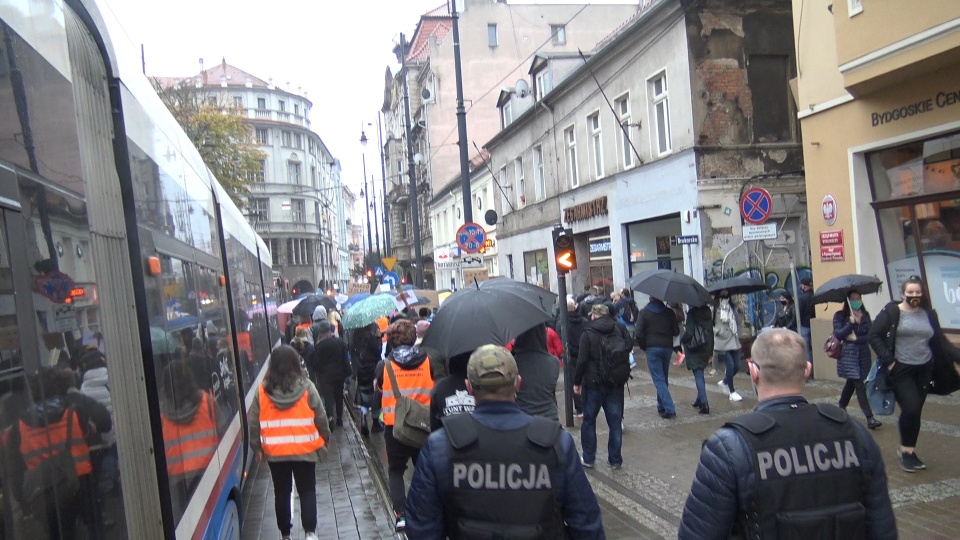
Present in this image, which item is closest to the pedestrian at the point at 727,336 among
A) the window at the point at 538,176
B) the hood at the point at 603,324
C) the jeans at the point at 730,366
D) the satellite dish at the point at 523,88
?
the jeans at the point at 730,366

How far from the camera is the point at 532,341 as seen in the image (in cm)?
536

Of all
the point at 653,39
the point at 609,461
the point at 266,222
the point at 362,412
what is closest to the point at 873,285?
the point at 609,461

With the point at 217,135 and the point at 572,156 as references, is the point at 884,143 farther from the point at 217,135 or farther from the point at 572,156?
the point at 217,135

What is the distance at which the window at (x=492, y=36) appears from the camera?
44.8 m

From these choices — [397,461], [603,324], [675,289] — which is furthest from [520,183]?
[397,461]

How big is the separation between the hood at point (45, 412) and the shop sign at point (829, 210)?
12699 millimetres

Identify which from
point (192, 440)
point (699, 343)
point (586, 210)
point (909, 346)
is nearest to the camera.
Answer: point (192, 440)

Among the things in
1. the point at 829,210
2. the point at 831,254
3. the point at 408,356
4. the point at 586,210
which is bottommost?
the point at 408,356

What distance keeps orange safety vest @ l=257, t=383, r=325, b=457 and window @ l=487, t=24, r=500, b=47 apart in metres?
41.7

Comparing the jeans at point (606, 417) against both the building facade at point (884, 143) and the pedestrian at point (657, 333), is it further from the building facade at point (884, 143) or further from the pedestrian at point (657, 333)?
the building facade at point (884, 143)

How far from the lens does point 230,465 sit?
5.80 m

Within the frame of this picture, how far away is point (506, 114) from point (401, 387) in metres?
27.6

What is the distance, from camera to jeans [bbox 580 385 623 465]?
26.0ft

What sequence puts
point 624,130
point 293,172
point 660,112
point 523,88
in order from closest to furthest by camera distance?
point 660,112 < point 624,130 < point 523,88 < point 293,172
